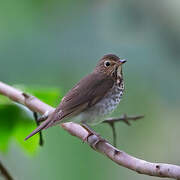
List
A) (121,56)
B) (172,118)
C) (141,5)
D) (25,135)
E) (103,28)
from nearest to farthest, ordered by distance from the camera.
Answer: (25,135), (121,56), (103,28), (141,5), (172,118)

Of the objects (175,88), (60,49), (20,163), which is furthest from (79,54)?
(20,163)

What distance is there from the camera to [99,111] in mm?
2771

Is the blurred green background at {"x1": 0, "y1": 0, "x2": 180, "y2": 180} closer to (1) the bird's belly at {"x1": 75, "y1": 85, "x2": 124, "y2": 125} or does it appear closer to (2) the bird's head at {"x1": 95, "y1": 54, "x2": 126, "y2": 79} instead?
(2) the bird's head at {"x1": 95, "y1": 54, "x2": 126, "y2": 79}

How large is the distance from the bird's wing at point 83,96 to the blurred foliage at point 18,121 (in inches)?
4.2

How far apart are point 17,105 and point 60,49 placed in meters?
1.22

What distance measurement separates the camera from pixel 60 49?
350cm

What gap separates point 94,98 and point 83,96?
77 millimetres

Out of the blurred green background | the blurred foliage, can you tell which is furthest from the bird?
the blurred green background

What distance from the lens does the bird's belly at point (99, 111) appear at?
2.74 meters

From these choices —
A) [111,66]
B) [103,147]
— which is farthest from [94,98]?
[103,147]

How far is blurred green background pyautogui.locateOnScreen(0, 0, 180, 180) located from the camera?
3.39 meters

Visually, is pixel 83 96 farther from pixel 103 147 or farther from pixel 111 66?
pixel 103 147

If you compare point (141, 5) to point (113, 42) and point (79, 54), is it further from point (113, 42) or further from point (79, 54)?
point (79, 54)

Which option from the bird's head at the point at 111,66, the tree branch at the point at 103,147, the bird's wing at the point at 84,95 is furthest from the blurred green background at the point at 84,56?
the tree branch at the point at 103,147
